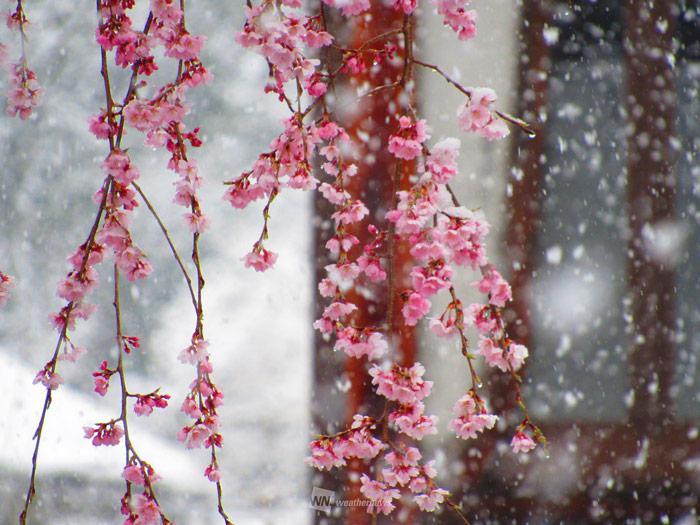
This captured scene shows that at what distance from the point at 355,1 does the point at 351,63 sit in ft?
0.58

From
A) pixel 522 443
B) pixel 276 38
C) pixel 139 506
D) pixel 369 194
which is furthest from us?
pixel 369 194

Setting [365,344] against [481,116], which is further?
[365,344]

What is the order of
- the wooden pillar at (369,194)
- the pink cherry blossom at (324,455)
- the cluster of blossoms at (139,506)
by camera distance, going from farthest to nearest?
1. the wooden pillar at (369,194)
2. the pink cherry blossom at (324,455)
3. the cluster of blossoms at (139,506)

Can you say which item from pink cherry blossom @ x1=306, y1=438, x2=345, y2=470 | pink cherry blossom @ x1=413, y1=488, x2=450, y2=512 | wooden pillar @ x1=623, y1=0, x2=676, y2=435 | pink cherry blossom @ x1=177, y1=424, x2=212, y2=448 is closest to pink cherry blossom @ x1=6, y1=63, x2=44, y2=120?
pink cherry blossom @ x1=177, y1=424, x2=212, y2=448

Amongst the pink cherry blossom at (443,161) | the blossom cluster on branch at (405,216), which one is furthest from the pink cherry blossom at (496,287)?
the pink cherry blossom at (443,161)

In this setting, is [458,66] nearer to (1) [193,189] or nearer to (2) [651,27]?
(2) [651,27]

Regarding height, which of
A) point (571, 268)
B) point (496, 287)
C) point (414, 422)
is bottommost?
point (414, 422)

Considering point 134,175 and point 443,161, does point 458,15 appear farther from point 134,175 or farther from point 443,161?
point 134,175

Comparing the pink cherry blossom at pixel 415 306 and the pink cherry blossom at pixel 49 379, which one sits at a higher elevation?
the pink cherry blossom at pixel 415 306

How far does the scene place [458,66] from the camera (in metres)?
1.65

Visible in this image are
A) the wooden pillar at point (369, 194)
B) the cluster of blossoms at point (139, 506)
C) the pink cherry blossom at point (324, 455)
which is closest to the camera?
the cluster of blossoms at point (139, 506)

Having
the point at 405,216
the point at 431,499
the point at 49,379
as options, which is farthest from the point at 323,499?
the point at 405,216

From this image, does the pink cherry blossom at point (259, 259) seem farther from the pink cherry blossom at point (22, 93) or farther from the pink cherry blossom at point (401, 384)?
the pink cherry blossom at point (22, 93)

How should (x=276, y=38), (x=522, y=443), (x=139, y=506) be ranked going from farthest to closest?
(x=522, y=443) → (x=139, y=506) → (x=276, y=38)
